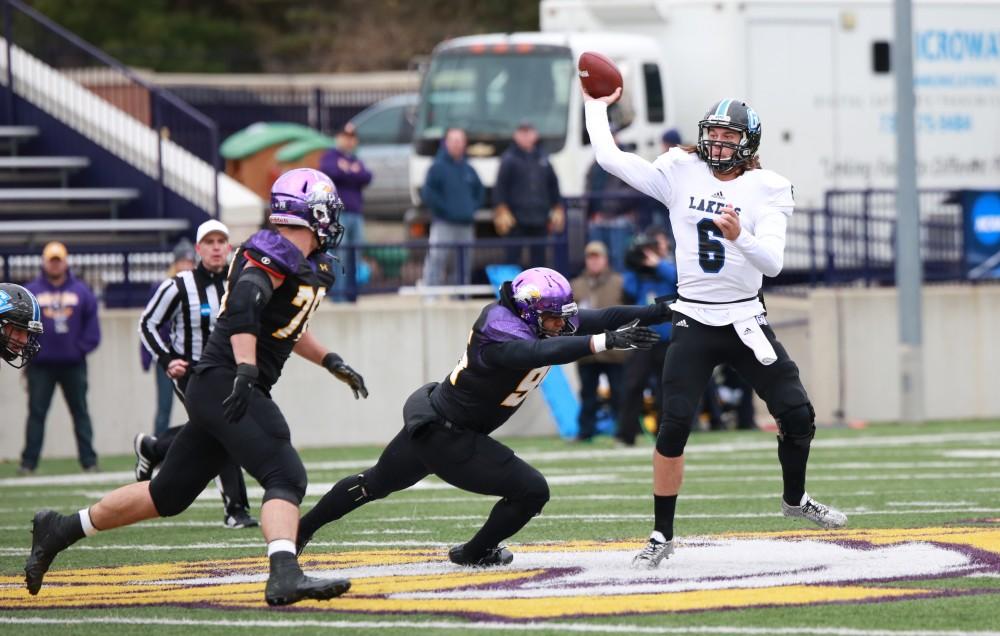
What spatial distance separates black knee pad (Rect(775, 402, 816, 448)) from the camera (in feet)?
27.5

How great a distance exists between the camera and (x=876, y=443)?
1581cm

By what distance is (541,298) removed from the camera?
786 cm

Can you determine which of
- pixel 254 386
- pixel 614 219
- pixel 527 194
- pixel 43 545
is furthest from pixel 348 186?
pixel 254 386

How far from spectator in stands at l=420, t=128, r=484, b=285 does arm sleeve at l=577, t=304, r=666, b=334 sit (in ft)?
33.0

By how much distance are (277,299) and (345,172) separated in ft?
35.7

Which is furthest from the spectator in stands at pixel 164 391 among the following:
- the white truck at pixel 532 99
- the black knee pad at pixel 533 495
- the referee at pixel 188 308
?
the black knee pad at pixel 533 495

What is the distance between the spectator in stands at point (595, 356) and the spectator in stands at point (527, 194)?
1468 millimetres

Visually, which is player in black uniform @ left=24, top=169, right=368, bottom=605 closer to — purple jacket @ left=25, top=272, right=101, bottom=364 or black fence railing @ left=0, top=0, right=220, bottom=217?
purple jacket @ left=25, top=272, right=101, bottom=364

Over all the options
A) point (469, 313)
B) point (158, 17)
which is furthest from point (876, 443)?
point (158, 17)

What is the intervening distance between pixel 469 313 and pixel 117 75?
6817mm

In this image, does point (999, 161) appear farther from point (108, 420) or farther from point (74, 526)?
point (74, 526)

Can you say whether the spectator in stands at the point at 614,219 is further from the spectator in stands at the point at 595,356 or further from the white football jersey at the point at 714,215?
the white football jersey at the point at 714,215

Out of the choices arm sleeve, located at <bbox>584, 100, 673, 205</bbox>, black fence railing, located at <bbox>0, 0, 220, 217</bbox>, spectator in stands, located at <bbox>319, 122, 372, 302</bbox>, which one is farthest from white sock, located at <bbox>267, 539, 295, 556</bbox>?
black fence railing, located at <bbox>0, 0, 220, 217</bbox>

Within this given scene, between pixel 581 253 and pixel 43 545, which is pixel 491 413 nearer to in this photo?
pixel 43 545
